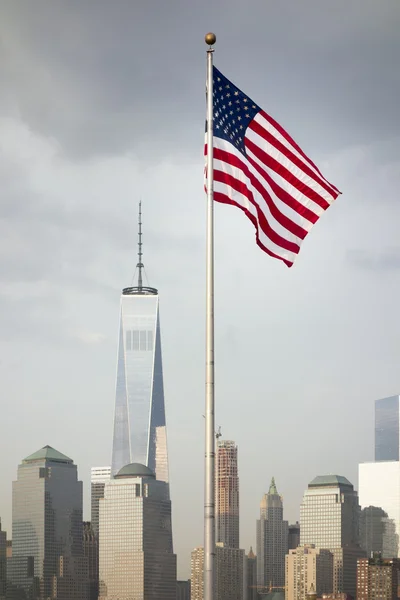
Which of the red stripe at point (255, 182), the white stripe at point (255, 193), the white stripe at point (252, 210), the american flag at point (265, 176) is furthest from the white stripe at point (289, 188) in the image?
the white stripe at point (252, 210)

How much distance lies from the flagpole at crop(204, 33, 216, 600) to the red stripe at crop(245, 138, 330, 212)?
1.38 metres

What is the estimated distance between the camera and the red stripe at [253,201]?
106ft

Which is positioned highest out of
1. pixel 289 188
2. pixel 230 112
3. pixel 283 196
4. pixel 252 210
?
pixel 230 112

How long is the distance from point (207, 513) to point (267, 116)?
9459 millimetres

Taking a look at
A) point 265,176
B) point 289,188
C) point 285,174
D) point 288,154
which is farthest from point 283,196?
point 288,154

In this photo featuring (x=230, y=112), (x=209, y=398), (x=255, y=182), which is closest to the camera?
(x=209, y=398)

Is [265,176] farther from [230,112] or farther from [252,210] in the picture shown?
[230,112]

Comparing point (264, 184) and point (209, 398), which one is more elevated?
point (264, 184)

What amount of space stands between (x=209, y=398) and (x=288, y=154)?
20.2 ft

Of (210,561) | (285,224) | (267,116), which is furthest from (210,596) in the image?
(267,116)

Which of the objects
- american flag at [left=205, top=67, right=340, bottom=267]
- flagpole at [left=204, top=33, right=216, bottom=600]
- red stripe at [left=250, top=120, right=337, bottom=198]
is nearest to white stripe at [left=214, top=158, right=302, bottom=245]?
american flag at [left=205, top=67, right=340, bottom=267]

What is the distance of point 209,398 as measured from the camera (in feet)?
100

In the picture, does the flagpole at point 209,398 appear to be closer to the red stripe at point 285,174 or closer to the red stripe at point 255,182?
the red stripe at point 255,182

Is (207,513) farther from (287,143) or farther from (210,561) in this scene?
(287,143)
